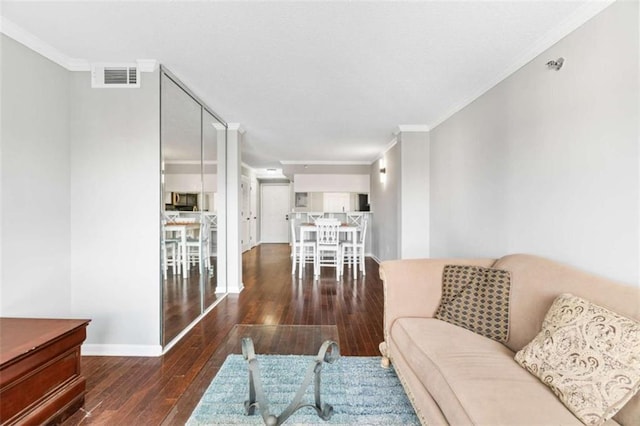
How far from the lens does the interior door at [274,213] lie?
963 centimetres

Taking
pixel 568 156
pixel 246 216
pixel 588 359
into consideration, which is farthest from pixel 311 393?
pixel 246 216

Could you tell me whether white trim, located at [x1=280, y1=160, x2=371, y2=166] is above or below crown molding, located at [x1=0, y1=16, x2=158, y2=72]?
above

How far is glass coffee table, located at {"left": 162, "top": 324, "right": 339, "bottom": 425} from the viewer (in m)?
1.80

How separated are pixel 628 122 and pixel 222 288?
4.07 m

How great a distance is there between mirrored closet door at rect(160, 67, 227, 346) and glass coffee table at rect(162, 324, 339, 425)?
1.88ft

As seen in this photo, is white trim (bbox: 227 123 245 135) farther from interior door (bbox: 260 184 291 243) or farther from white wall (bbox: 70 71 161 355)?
interior door (bbox: 260 184 291 243)

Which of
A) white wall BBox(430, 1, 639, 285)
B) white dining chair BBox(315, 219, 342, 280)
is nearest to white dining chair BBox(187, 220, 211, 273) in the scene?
white dining chair BBox(315, 219, 342, 280)

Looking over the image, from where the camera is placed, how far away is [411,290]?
200 centimetres

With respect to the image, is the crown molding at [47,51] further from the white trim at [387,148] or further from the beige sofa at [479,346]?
the white trim at [387,148]

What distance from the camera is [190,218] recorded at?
2.98 metres

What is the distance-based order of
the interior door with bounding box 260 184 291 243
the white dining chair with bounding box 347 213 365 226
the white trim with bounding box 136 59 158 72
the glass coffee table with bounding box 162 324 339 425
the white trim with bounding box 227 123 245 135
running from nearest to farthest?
1. the glass coffee table with bounding box 162 324 339 425
2. the white trim with bounding box 136 59 158 72
3. the white trim with bounding box 227 123 245 135
4. the white dining chair with bounding box 347 213 365 226
5. the interior door with bounding box 260 184 291 243

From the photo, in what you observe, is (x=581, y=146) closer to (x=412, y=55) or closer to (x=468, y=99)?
(x=412, y=55)

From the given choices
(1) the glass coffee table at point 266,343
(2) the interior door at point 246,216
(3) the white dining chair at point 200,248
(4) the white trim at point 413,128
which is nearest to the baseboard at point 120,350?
(1) the glass coffee table at point 266,343

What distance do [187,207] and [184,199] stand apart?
0.35ft
